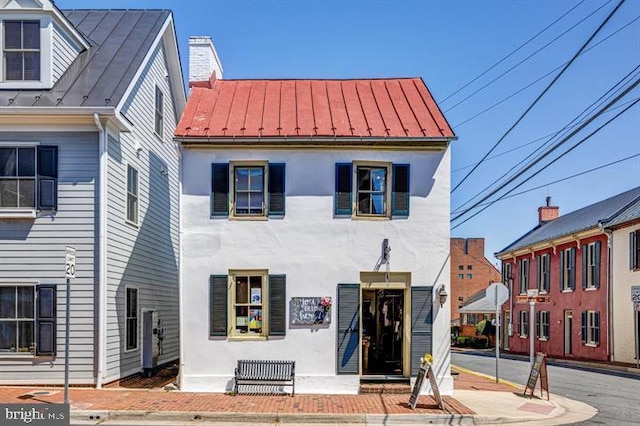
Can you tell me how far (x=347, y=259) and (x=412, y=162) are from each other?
267 centimetres

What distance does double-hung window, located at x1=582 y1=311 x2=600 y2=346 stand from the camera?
28027mm

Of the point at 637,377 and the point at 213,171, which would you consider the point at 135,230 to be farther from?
the point at 637,377

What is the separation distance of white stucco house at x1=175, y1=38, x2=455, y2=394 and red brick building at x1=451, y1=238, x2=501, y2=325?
51.0 meters

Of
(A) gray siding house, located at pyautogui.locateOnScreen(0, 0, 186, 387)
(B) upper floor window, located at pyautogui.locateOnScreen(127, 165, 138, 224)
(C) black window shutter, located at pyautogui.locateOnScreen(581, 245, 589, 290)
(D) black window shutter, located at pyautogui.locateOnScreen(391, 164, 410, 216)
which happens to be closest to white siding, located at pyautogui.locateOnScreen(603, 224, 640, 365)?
(C) black window shutter, located at pyautogui.locateOnScreen(581, 245, 589, 290)

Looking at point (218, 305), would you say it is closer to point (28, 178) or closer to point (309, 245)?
point (309, 245)

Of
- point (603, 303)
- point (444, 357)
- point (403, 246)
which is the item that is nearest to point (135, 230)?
point (403, 246)

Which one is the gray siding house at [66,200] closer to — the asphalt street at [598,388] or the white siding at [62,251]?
the white siding at [62,251]

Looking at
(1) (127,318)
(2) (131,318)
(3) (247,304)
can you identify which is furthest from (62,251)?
(3) (247,304)

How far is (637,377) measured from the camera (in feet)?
A: 70.1

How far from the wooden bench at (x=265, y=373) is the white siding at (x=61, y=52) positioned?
8.07 metres

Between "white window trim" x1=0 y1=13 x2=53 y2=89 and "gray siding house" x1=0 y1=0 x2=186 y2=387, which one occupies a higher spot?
"white window trim" x1=0 y1=13 x2=53 y2=89

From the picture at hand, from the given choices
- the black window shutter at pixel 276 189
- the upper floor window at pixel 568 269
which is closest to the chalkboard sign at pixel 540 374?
the black window shutter at pixel 276 189

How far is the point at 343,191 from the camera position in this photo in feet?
47.9

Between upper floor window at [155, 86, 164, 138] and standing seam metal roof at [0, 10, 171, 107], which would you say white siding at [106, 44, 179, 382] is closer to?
upper floor window at [155, 86, 164, 138]
